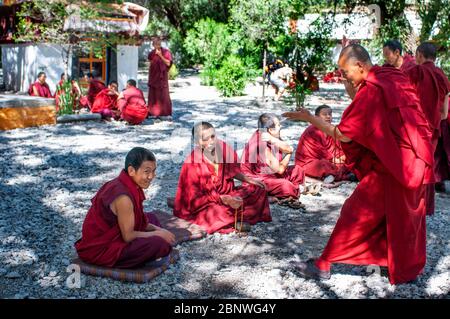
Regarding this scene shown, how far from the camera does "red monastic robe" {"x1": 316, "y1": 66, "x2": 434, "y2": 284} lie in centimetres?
325

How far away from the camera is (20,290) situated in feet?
11.5

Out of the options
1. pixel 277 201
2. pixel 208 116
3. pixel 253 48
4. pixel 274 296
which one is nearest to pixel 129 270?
pixel 274 296

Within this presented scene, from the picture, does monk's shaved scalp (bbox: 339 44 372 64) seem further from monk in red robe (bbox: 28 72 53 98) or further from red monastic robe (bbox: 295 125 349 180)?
monk in red robe (bbox: 28 72 53 98)

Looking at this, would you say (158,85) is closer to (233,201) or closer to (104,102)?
(104,102)

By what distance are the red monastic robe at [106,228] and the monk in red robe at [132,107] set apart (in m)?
7.11

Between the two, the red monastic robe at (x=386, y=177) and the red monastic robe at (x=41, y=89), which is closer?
the red monastic robe at (x=386, y=177)

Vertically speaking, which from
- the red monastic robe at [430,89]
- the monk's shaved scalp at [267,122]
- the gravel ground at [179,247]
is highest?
the red monastic robe at [430,89]

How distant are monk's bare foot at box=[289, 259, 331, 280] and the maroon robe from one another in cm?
102

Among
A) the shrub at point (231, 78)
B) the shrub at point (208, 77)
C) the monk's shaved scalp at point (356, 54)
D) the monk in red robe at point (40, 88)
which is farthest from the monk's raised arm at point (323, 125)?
the shrub at point (208, 77)

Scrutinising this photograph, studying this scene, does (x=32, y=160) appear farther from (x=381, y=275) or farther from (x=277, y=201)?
(x=381, y=275)

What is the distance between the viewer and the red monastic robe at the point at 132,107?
10.7 meters

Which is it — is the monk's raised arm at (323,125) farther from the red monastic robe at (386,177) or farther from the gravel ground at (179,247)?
the gravel ground at (179,247)

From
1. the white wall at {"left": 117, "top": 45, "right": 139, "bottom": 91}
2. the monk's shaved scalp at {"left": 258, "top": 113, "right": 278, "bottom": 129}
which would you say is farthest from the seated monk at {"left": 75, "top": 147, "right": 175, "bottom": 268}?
the white wall at {"left": 117, "top": 45, "right": 139, "bottom": 91}

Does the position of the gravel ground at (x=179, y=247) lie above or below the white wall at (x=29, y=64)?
below
